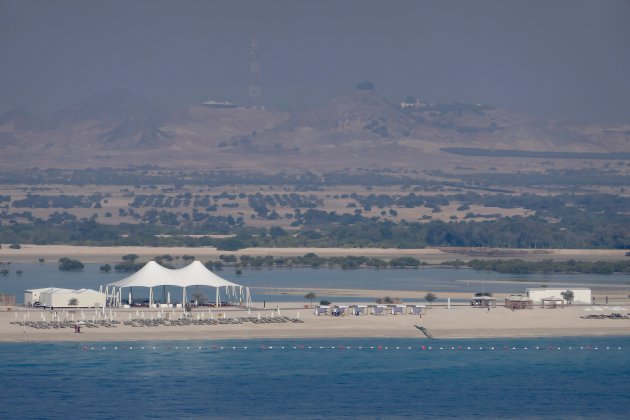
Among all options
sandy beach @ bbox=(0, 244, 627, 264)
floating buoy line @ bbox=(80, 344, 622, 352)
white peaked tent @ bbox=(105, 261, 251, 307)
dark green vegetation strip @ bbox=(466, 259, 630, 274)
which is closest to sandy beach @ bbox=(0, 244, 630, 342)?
white peaked tent @ bbox=(105, 261, 251, 307)

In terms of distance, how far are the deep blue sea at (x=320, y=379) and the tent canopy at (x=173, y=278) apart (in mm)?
7321

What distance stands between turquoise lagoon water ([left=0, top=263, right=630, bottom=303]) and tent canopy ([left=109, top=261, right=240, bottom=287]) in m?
5.59

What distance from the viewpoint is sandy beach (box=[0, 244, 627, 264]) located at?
104000mm

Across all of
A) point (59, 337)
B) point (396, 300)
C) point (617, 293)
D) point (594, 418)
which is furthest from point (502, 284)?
point (594, 418)

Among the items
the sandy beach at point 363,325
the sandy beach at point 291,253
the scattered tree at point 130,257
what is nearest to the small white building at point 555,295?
the sandy beach at point 363,325

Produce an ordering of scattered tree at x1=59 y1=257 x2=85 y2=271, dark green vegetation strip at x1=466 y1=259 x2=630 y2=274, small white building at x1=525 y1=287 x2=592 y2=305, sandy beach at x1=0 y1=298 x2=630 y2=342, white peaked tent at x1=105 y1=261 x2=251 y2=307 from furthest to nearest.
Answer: dark green vegetation strip at x1=466 y1=259 x2=630 y2=274 < scattered tree at x1=59 y1=257 x2=85 y2=271 < small white building at x1=525 y1=287 x2=592 y2=305 < white peaked tent at x1=105 y1=261 x2=251 y2=307 < sandy beach at x1=0 y1=298 x2=630 y2=342

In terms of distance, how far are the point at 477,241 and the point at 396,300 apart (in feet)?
160

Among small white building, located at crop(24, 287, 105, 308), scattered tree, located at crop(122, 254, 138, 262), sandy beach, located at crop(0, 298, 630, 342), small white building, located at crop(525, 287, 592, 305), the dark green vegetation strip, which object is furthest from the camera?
scattered tree, located at crop(122, 254, 138, 262)

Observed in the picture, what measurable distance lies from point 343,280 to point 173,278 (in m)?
21.2

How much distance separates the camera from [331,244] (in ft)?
383

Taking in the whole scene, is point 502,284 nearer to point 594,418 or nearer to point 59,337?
point 59,337

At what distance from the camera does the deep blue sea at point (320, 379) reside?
47.1m

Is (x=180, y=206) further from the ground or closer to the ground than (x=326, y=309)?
further from the ground

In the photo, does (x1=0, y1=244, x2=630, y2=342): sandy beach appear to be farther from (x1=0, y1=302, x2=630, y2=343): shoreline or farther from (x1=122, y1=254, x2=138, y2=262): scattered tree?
(x1=122, y1=254, x2=138, y2=262): scattered tree
